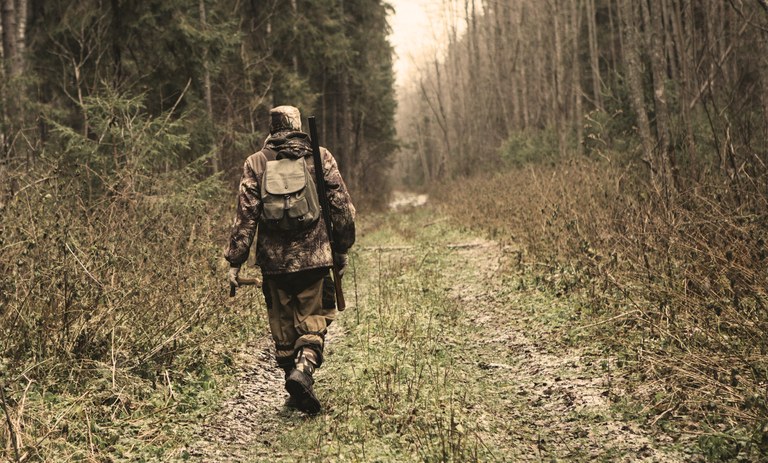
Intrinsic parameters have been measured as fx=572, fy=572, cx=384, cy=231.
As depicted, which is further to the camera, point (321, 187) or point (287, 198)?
point (321, 187)

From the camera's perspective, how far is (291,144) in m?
4.52

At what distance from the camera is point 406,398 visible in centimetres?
448

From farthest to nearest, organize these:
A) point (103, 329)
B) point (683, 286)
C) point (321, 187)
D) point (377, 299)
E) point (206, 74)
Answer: point (206, 74) → point (377, 299) → point (683, 286) → point (103, 329) → point (321, 187)

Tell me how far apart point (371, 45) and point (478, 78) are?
32.4ft

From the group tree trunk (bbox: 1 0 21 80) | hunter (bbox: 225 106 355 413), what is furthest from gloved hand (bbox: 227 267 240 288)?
tree trunk (bbox: 1 0 21 80)

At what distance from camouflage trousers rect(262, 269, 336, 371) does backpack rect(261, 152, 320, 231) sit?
0.44 m

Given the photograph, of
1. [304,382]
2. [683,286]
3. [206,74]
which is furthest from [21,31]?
[683,286]

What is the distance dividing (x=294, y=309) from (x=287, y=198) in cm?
93

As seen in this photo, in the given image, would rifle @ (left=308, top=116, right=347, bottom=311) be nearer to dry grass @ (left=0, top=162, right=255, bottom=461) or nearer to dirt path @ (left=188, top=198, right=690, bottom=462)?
dirt path @ (left=188, top=198, right=690, bottom=462)

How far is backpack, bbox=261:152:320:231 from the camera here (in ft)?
14.1

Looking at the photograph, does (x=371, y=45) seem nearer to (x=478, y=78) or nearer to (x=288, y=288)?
(x=478, y=78)

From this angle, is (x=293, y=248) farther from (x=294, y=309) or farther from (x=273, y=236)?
(x=294, y=309)

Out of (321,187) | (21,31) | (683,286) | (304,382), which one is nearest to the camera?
(304,382)

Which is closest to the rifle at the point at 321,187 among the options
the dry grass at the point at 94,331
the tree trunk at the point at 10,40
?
the dry grass at the point at 94,331
